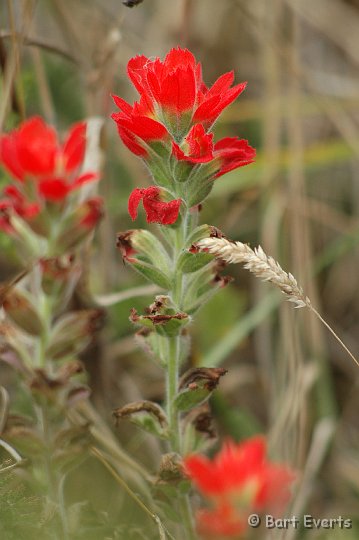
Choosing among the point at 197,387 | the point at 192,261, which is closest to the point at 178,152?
the point at 192,261

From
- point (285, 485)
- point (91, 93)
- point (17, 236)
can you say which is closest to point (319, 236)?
point (91, 93)

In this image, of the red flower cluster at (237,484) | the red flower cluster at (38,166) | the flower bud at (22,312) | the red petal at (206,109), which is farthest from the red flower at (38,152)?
the red flower cluster at (237,484)

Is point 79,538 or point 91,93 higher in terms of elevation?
point 91,93

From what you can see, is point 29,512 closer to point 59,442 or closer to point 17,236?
point 59,442

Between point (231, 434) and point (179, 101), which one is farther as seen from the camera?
point (231, 434)

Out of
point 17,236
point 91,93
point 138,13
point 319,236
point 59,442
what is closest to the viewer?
point 59,442

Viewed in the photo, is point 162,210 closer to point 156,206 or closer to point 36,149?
point 156,206

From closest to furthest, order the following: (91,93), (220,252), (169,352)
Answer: (220,252)
(169,352)
(91,93)

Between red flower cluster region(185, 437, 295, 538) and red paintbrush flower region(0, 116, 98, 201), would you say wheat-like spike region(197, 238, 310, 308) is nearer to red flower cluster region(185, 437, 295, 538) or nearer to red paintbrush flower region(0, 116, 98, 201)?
red flower cluster region(185, 437, 295, 538)
